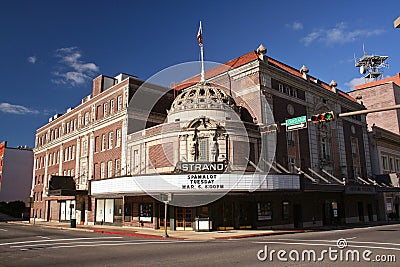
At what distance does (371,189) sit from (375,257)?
3172cm

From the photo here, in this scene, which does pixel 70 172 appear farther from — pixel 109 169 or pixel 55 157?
pixel 109 169

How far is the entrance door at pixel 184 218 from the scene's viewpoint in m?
28.4

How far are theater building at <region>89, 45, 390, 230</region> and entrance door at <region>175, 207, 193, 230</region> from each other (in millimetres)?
81

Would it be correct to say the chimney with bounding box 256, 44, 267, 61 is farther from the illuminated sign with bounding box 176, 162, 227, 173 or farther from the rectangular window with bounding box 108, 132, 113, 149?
the rectangular window with bounding box 108, 132, 113, 149

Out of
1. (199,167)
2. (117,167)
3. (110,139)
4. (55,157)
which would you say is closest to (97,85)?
(110,139)

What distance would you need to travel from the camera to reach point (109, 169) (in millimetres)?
39500

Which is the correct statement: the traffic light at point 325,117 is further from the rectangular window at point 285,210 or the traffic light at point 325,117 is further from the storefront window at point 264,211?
the rectangular window at point 285,210

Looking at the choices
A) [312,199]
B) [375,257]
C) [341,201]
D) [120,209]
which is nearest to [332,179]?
[341,201]

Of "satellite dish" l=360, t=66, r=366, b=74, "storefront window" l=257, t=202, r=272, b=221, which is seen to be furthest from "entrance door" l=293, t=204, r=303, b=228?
"satellite dish" l=360, t=66, r=366, b=74

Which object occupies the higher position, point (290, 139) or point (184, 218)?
point (290, 139)

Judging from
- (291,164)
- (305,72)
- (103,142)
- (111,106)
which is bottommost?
(291,164)

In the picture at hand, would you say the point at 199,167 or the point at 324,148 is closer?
the point at 199,167

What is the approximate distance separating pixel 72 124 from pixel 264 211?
32.6 m

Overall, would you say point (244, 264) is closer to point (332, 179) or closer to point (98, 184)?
point (98, 184)
